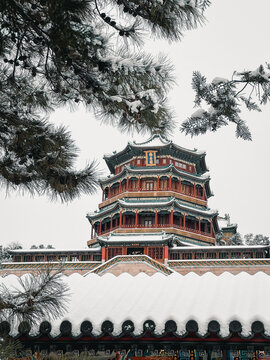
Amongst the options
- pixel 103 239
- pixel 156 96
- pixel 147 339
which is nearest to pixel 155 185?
pixel 103 239

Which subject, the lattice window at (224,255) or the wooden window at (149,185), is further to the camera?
the wooden window at (149,185)

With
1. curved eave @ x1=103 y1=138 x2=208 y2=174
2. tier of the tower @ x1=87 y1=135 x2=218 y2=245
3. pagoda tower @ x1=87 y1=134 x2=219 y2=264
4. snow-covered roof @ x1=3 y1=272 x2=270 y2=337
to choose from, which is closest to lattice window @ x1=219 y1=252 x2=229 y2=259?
pagoda tower @ x1=87 y1=134 x2=219 y2=264

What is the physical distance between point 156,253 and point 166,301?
51.8ft

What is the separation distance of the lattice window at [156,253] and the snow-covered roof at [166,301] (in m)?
13.9

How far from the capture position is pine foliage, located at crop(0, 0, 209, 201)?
298 cm

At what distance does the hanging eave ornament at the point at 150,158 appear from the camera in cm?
2709

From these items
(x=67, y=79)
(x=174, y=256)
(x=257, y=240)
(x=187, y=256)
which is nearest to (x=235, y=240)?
(x=257, y=240)

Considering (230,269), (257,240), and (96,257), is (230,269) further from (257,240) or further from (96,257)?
(257,240)

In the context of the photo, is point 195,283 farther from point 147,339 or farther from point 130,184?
point 130,184

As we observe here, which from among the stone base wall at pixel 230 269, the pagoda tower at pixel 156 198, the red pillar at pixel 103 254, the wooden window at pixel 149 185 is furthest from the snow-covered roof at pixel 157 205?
the stone base wall at pixel 230 269

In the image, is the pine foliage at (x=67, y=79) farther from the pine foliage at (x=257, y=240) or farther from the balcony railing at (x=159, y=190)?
the pine foliage at (x=257, y=240)

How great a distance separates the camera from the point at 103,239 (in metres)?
21.6

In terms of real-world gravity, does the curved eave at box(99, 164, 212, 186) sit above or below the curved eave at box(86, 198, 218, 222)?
above

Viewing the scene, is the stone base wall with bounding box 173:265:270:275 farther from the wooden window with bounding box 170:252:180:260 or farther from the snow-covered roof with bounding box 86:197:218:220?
the snow-covered roof with bounding box 86:197:218:220
